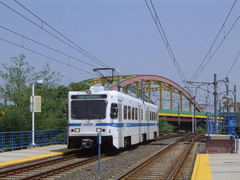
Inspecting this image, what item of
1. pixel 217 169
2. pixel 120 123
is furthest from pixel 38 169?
pixel 217 169

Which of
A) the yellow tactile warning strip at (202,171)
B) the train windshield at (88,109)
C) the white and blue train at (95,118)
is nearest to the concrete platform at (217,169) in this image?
the yellow tactile warning strip at (202,171)

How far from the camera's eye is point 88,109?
18.8 metres

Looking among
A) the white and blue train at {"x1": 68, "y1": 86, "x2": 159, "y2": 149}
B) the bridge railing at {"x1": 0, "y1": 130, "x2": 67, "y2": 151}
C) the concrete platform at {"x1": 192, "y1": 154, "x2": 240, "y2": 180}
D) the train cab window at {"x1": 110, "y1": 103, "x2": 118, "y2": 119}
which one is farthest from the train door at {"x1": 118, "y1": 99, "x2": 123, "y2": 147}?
the bridge railing at {"x1": 0, "y1": 130, "x2": 67, "y2": 151}

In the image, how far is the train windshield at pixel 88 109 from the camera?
1853 centimetres

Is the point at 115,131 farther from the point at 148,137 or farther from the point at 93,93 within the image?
the point at 148,137

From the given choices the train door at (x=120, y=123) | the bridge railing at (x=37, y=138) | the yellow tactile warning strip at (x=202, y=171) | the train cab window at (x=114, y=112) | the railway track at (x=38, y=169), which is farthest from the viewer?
the bridge railing at (x=37, y=138)

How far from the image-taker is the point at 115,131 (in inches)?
738

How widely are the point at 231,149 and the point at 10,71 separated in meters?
16.9

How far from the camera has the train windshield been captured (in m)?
18.5

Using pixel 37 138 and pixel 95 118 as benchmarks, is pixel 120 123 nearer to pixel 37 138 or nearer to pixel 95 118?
pixel 95 118

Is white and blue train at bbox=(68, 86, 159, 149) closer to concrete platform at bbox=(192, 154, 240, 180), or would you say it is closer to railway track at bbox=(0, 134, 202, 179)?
railway track at bbox=(0, 134, 202, 179)

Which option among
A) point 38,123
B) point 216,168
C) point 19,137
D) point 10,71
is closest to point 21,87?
point 10,71

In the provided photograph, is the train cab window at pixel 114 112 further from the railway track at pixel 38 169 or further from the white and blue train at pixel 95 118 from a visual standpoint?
the railway track at pixel 38 169

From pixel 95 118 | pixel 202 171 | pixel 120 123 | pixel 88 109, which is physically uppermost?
pixel 88 109
